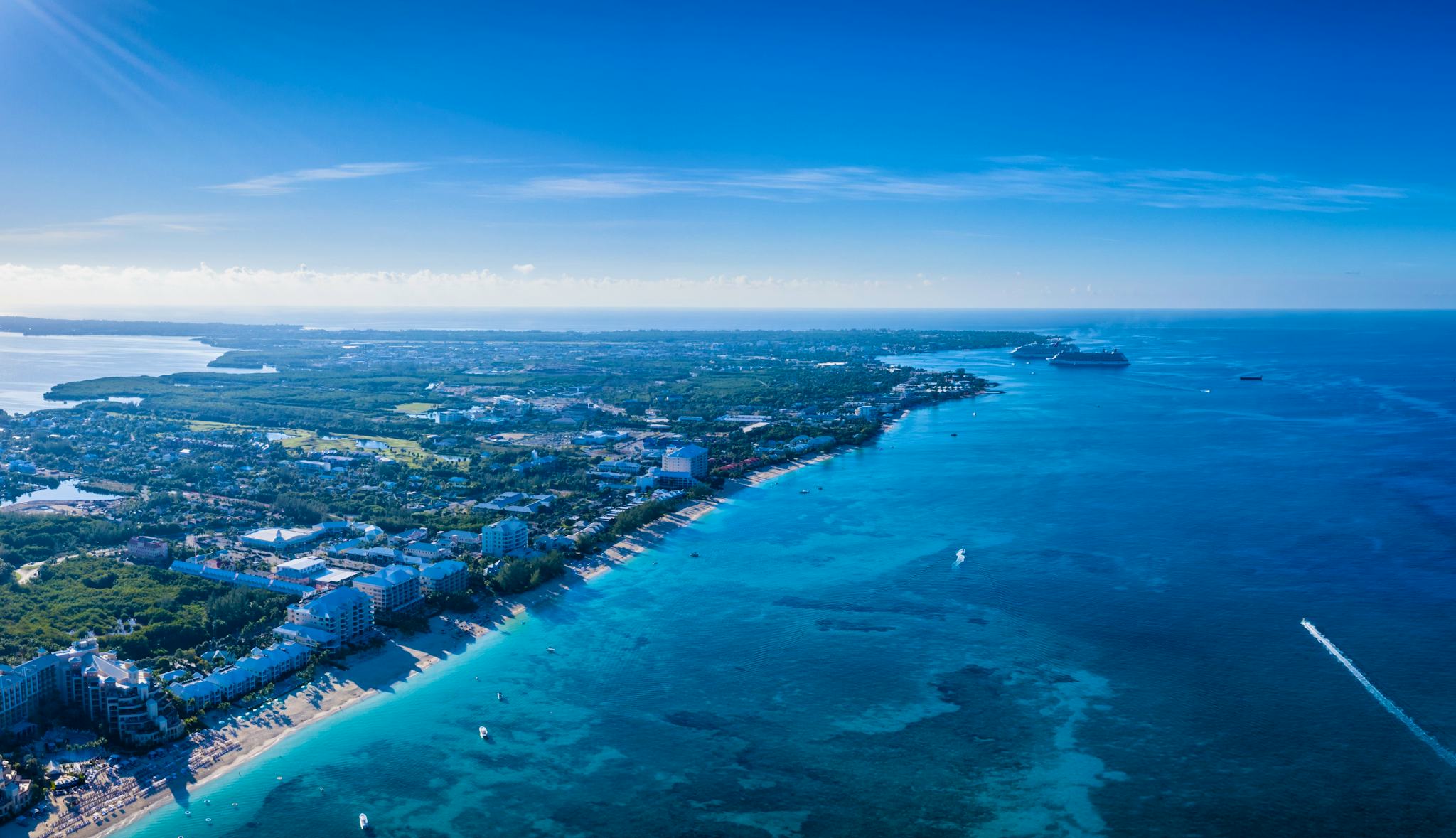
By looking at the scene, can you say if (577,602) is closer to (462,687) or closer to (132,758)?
(462,687)

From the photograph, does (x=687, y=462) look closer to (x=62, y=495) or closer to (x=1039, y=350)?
(x=62, y=495)

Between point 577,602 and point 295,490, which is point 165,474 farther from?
point 577,602

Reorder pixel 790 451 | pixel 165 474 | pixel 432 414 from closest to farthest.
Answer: pixel 165 474
pixel 790 451
pixel 432 414

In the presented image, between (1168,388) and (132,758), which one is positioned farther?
(1168,388)

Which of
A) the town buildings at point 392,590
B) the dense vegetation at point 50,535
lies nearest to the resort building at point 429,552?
the town buildings at point 392,590

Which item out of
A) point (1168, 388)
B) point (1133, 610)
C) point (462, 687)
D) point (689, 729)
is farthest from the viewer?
point (1168, 388)

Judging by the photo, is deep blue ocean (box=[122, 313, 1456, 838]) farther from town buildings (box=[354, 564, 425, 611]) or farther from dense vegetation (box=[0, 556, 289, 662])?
dense vegetation (box=[0, 556, 289, 662])

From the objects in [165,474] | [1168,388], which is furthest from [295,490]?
[1168,388]

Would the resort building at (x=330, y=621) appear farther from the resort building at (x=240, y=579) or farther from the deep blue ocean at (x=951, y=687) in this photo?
the deep blue ocean at (x=951, y=687)
